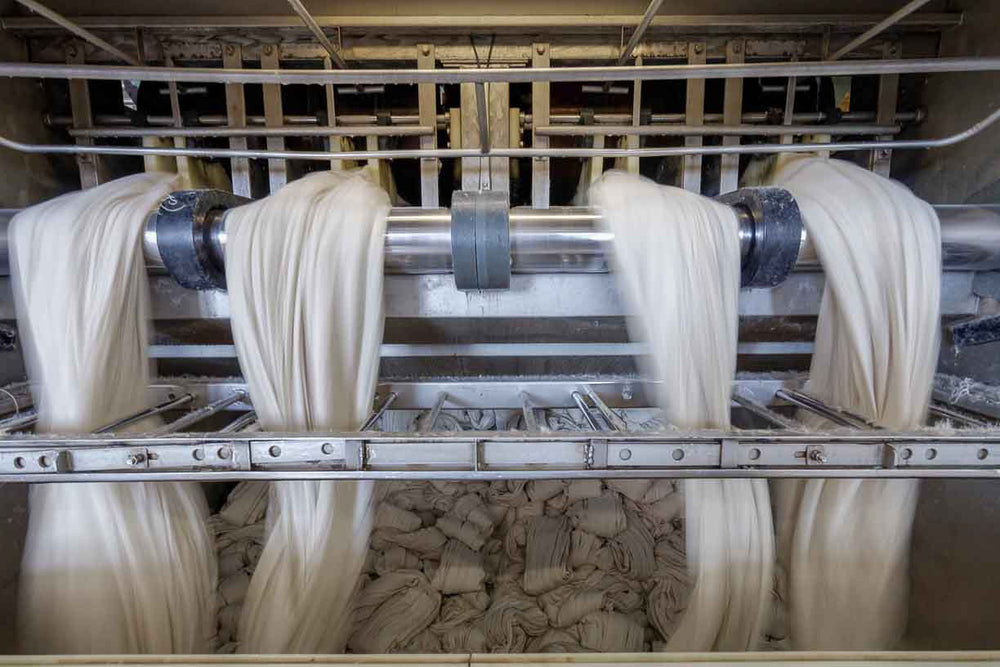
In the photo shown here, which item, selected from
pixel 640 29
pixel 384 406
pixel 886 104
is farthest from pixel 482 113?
pixel 886 104

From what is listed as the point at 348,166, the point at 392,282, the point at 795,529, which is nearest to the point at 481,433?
the point at 392,282

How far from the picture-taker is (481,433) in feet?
1.89

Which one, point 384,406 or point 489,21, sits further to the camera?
point 489,21

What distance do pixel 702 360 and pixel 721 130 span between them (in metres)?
0.77

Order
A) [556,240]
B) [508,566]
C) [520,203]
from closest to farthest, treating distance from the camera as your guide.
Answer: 1. [556,240]
2. [508,566]
3. [520,203]

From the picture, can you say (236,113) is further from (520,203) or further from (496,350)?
(496,350)

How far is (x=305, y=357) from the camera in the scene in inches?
25.5

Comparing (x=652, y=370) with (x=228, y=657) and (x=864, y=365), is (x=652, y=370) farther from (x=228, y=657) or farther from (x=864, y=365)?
(x=228, y=657)

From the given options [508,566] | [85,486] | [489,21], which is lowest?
[508,566]

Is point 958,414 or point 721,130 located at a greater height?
point 721,130

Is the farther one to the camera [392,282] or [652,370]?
[392,282]

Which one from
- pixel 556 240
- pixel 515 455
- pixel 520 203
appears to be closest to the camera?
A: pixel 515 455

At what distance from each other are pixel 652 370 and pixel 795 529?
359 millimetres

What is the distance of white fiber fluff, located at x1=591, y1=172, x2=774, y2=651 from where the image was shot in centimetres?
63
